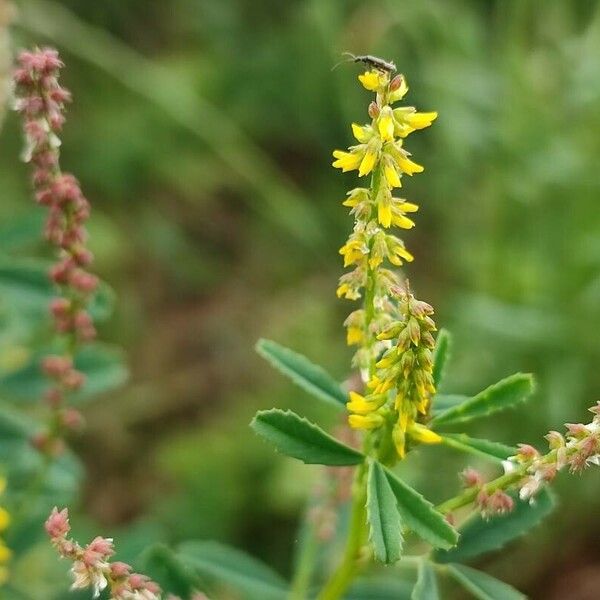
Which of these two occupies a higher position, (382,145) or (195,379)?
(195,379)

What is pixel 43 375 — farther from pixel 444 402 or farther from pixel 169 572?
pixel 444 402

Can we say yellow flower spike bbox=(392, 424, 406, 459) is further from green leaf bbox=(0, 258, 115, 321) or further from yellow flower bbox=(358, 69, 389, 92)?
green leaf bbox=(0, 258, 115, 321)

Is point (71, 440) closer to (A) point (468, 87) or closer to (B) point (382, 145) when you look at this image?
(A) point (468, 87)

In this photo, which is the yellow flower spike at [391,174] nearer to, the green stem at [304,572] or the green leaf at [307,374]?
the green leaf at [307,374]

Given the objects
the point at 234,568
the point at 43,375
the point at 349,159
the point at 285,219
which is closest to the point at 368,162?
the point at 349,159

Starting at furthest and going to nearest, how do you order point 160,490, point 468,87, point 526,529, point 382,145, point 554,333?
1. point 468,87
2. point 160,490
3. point 554,333
4. point 526,529
5. point 382,145

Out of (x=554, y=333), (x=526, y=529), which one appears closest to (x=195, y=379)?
(x=554, y=333)

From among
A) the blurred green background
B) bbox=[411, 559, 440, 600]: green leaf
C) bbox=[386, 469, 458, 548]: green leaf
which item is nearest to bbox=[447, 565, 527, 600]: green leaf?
bbox=[411, 559, 440, 600]: green leaf

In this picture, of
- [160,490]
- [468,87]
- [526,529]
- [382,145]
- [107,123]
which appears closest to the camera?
[382,145]
